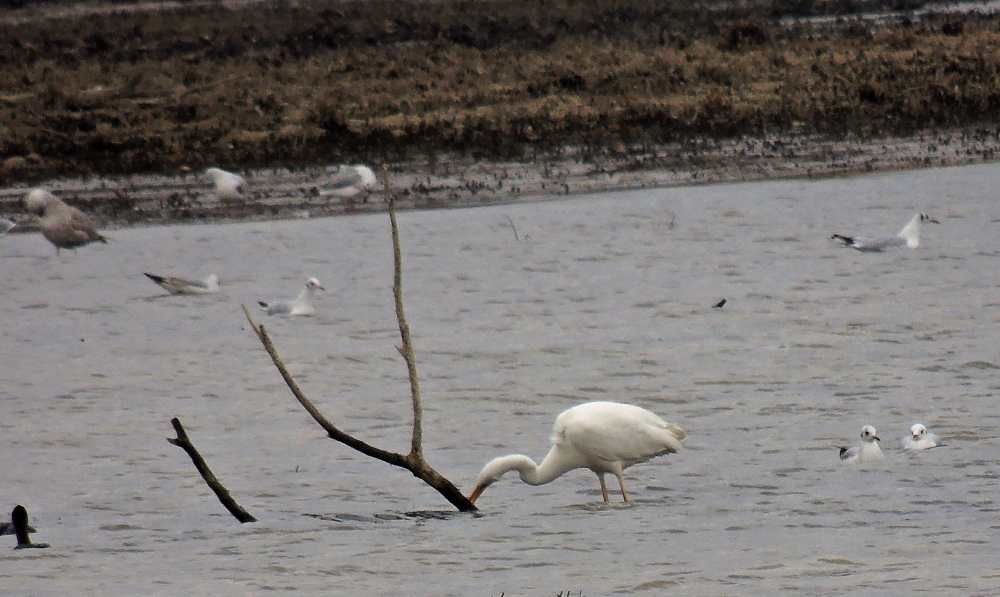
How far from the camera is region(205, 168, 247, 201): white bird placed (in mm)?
17266

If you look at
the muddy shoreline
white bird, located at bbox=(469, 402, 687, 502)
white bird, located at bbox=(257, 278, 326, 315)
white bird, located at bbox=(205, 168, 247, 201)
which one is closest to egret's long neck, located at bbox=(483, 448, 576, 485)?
Answer: white bird, located at bbox=(469, 402, 687, 502)

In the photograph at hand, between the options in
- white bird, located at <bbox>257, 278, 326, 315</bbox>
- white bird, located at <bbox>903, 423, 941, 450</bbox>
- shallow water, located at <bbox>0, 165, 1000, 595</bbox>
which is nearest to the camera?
shallow water, located at <bbox>0, 165, 1000, 595</bbox>

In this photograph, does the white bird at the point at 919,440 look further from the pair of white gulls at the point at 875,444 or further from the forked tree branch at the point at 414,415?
the forked tree branch at the point at 414,415

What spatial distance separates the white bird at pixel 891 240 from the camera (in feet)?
47.6

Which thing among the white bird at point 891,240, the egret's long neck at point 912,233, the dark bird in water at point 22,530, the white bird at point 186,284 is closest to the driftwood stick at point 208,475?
the dark bird in water at point 22,530

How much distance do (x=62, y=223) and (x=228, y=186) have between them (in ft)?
7.58

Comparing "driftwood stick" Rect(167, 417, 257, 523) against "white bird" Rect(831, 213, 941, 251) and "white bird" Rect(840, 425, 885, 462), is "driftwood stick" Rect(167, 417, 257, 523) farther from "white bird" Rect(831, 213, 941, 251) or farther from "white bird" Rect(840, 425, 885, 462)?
"white bird" Rect(831, 213, 941, 251)

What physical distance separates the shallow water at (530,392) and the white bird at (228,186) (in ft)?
1.47

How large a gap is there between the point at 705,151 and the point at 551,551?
13183 millimetres

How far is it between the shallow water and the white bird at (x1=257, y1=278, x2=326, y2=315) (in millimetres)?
158

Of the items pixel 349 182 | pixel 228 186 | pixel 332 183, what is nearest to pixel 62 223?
pixel 228 186

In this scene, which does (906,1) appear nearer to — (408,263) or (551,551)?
(408,263)

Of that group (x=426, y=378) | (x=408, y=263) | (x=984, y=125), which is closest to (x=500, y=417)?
(x=426, y=378)

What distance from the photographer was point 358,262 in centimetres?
1551
